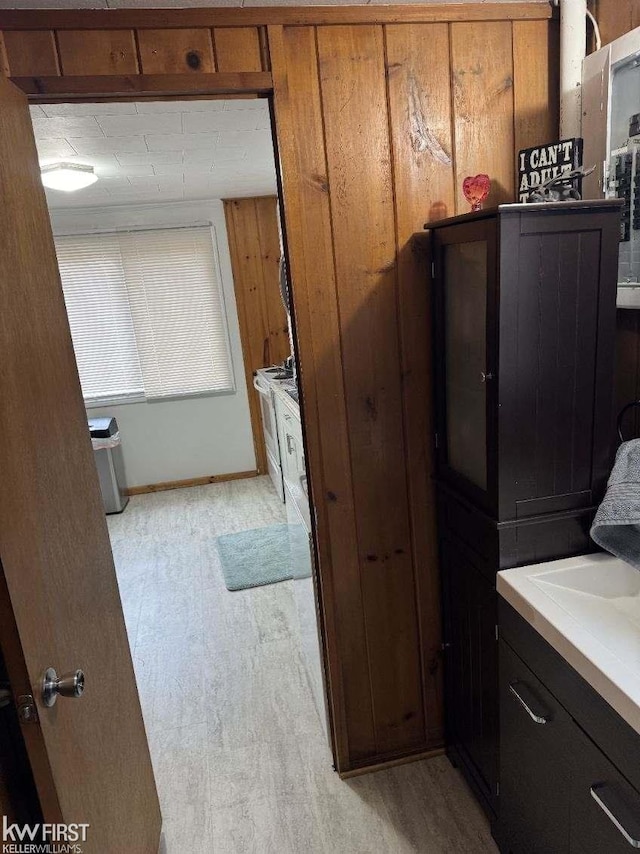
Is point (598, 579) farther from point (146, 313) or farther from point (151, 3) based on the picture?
point (146, 313)

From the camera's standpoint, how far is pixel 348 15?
1495mm

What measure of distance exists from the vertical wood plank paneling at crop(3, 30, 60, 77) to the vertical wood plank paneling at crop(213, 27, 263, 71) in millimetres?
391

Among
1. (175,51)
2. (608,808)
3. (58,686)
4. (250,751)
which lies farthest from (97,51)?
(250,751)

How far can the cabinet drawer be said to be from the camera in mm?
1045

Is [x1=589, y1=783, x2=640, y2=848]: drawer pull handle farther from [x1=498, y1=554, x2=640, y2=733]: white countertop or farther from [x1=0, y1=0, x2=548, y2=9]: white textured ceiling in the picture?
[x1=0, y1=0, x2=548, y2=9]: white textured ceiling

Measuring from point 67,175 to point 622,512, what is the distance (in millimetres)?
2881

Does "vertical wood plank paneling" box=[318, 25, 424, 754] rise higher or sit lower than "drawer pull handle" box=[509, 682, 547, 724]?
higher

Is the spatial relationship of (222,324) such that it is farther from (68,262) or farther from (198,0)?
(198,0)

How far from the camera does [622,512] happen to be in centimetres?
137

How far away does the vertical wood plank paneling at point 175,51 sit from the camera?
1.42 metres

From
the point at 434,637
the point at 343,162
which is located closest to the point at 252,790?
the point at 434,637

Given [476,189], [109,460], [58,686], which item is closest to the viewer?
[58,686]

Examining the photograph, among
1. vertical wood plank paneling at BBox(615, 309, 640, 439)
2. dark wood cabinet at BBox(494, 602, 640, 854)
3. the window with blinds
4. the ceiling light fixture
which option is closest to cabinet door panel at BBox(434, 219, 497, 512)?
dark wood cabinet at BBox(494, 602, 640, 854)

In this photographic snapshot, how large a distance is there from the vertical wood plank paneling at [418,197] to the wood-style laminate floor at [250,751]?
0.76m
